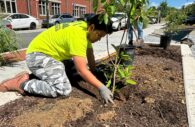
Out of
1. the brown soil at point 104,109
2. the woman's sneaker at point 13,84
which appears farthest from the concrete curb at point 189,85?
the woman's sneaker at point 13,84

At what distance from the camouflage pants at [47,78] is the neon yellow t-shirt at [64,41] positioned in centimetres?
10

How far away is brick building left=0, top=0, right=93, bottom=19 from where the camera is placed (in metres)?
26.8

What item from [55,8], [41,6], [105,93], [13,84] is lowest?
[13,84]

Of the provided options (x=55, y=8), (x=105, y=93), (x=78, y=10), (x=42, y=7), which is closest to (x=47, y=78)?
(x=105, y=93)

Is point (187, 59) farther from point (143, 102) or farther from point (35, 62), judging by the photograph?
point (35, 62)

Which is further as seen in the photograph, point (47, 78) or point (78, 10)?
point (78, 10)

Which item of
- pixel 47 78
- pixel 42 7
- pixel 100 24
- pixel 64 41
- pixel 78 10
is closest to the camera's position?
pixel 100 24

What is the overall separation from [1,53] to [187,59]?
452cm

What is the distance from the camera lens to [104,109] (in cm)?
304

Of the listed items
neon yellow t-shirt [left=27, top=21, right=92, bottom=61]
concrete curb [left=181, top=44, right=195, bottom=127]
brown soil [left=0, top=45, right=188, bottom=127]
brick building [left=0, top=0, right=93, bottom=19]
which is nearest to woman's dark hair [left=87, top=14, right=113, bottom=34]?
neon yellow t-shirt [left=27, top=21, right=92, bottom=61]

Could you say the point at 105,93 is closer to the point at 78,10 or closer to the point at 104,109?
the point at 104,109

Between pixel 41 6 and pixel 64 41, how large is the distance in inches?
1151

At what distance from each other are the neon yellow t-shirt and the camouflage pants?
0.10m

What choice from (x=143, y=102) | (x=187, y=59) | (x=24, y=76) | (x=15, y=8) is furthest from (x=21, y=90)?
(x=15, y=8)
